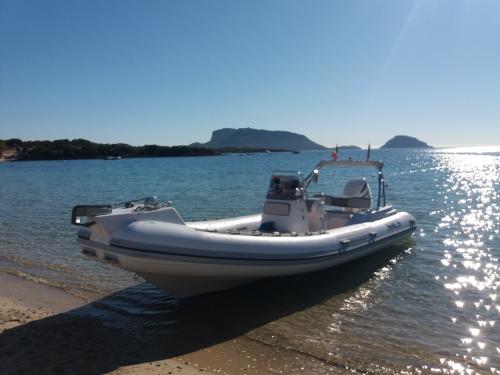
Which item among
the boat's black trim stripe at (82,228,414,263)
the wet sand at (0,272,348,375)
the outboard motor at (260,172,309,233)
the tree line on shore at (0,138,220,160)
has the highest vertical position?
the tree line on shore at (0,138,220,160)

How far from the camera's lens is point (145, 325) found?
5949 millimetres

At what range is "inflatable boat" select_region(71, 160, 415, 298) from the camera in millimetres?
5684

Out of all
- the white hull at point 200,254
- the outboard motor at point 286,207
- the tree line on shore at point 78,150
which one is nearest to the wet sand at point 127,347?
the white hull at point 200,254

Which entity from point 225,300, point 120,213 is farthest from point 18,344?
point 225,300

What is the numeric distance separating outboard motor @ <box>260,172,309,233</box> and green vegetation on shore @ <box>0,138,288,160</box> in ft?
300

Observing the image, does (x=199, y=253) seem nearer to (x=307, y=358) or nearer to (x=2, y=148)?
(x=307, y=358)

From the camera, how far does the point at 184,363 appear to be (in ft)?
15.9

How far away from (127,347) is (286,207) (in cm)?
403

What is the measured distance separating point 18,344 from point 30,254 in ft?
18.0

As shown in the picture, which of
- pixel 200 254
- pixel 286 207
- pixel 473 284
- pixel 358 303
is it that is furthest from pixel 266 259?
pixel 473 284

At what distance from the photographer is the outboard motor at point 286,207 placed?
324 inches

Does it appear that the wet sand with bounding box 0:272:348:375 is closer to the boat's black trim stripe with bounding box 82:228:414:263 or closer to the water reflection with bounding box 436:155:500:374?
the boat's black trim stripe with bounding box 82:228:414:263

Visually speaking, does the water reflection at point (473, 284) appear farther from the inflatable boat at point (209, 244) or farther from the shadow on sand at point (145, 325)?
the inflatable boat at point (209, 244)

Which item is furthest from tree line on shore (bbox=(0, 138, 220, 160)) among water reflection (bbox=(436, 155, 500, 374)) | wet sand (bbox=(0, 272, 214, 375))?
wet sand (bbox=(0, 272, 214, 375))
